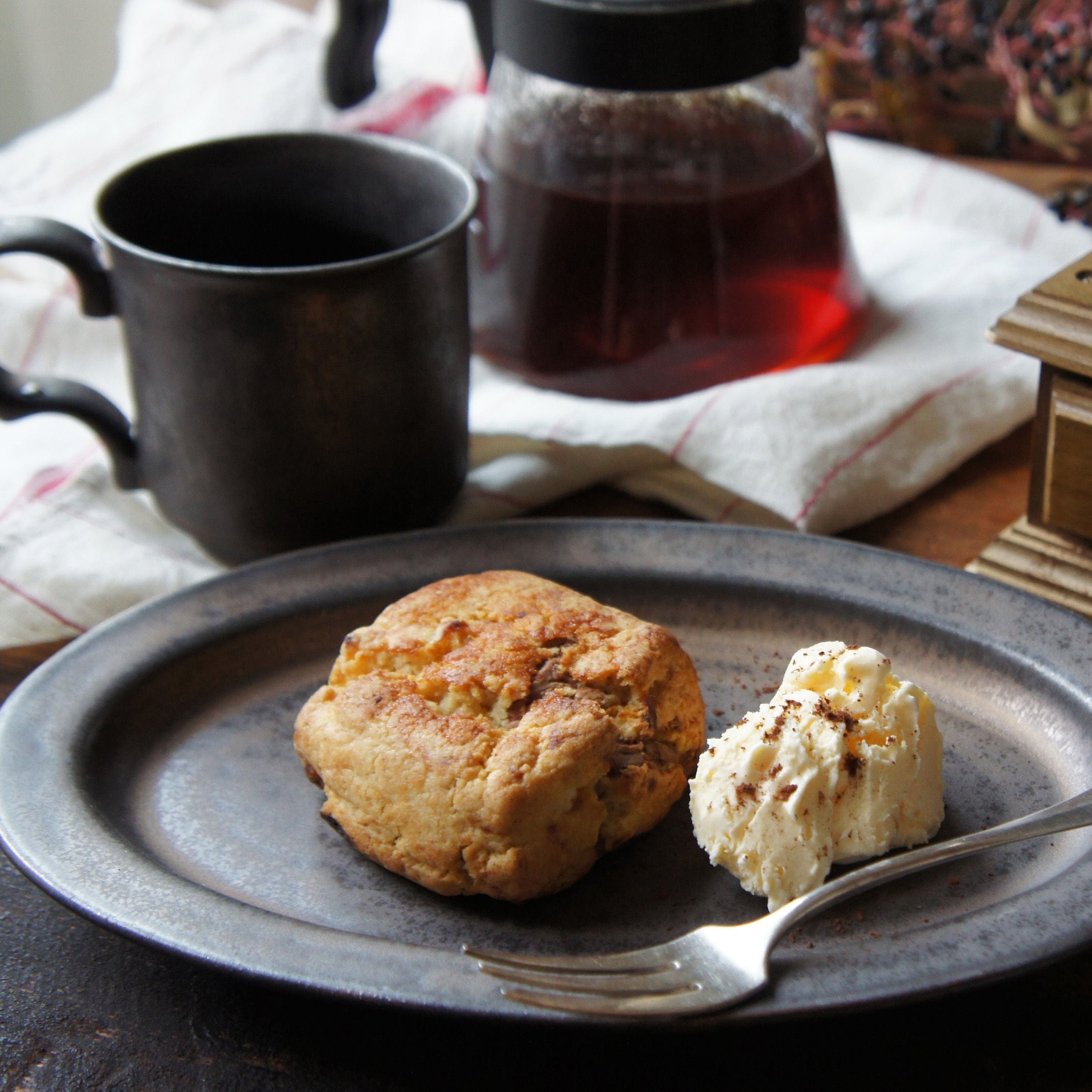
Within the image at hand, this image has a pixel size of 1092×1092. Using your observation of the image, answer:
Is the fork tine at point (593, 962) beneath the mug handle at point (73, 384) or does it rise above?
beneath

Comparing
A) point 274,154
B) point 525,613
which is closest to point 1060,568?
point 525,613

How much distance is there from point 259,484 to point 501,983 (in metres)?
0.43

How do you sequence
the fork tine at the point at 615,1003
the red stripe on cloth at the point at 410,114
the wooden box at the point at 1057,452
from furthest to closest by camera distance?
the red stripe on cloth at the point at 410,114 → the wooden box at the point at 1057,452 → the fork tine at the point at 615,1003

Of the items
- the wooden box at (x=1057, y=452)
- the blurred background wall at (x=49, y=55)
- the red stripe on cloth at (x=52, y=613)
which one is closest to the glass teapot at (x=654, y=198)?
the wooden box at (x=1057, y=452)

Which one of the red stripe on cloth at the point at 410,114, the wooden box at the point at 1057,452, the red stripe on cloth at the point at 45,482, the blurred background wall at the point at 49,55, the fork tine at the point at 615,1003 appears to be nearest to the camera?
the fork tine at the point at 615,1003

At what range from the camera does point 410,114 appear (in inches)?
53.3

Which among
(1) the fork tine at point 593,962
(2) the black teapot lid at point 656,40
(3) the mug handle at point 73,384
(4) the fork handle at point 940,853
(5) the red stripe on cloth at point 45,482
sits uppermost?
(2) the black teapot lid at point 656,40

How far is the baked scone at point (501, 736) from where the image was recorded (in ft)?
2.02

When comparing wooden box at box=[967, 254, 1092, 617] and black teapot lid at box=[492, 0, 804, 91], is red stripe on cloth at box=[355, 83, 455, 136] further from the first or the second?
wooden box at box=[967, 254, 1092, 617]

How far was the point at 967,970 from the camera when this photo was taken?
1.74 ft

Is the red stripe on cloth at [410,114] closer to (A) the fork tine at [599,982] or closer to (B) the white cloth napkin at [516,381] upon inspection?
(B) the white cloth napkin at [516,381]

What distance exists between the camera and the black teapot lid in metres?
0.92

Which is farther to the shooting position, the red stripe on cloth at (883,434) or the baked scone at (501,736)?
the red stripe on cloth at (883,434)

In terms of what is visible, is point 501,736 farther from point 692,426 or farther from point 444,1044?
point 692,426
